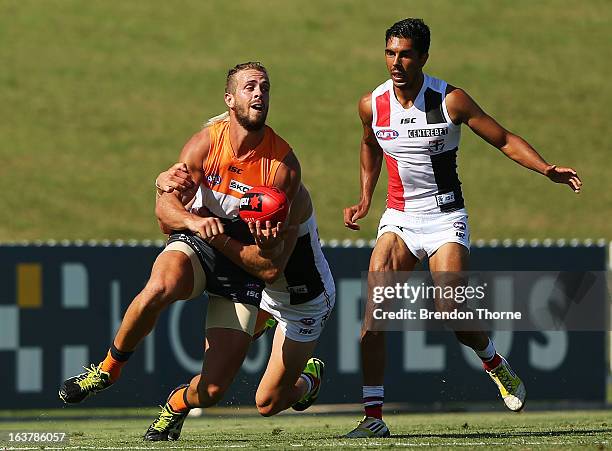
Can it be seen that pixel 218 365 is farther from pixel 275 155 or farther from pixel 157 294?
pixel 275 155

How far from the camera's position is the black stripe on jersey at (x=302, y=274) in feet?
32.4

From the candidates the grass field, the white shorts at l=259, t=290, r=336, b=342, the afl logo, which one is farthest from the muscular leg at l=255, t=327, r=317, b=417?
the afl logo

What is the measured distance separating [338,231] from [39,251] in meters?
12.9

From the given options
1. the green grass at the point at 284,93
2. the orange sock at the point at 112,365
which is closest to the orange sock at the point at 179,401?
the orange sock at the point at 112,365

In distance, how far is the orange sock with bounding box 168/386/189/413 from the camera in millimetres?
9797

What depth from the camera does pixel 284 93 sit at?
1404 inches

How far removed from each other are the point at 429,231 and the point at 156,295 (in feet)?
8.22

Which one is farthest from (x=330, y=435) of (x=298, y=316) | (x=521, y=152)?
(x=521, y=152)

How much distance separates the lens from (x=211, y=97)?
3547 cm

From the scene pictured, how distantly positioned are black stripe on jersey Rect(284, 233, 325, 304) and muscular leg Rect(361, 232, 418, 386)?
1.89ft

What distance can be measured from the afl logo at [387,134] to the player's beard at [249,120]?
1.53 m

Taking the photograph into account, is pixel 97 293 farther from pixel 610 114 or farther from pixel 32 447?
pixel 610 114

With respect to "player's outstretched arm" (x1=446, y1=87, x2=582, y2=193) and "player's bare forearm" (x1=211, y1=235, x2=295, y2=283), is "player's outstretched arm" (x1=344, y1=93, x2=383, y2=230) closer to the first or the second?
"player's outstretched arm" (x1=446, y1=87, x2=582, y2=193)

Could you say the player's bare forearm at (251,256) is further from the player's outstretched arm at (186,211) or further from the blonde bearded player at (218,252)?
the player's outstretched arm at (186,211)
